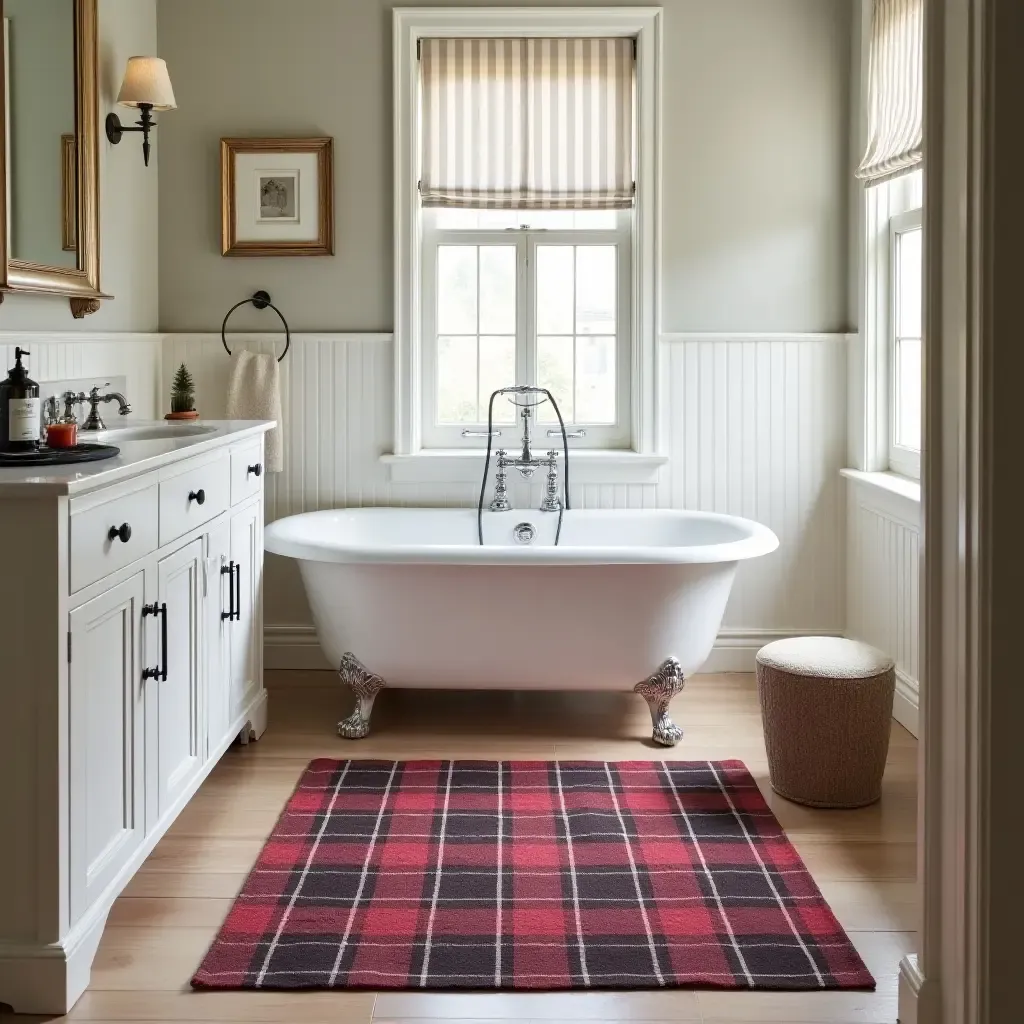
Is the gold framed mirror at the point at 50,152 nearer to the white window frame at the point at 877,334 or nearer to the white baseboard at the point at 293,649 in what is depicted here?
the white baseboard at the point at 293,649

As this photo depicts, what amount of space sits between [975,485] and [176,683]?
185 cm

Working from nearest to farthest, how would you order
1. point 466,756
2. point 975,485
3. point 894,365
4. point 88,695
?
1. point 975,485
2. point 88,695
3. point 466,756
4. point 894,365

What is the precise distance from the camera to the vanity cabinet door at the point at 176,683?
267cm

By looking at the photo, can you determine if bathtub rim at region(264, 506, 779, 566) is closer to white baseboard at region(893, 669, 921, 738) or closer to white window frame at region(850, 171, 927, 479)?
white baseboard at region(893, 669, 921, 738)

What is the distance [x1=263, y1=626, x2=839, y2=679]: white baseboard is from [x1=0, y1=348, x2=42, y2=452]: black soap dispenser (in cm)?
209

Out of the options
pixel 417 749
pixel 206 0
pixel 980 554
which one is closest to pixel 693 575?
pixel 417 749

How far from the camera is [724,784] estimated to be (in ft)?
11.2

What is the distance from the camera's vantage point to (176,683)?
A: 2.85 metres

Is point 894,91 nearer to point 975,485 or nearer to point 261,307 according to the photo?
point 261,307

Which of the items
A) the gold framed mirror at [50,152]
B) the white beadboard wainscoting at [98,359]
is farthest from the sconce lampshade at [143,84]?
the white beadboard wainscoting at [98,359]

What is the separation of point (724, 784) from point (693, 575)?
2.06ft

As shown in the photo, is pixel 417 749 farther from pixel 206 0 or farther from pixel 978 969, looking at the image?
pixel 206 0

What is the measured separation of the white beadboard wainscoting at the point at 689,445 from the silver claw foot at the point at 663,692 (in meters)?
0.87

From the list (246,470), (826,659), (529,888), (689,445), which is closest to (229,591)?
(246,470)
